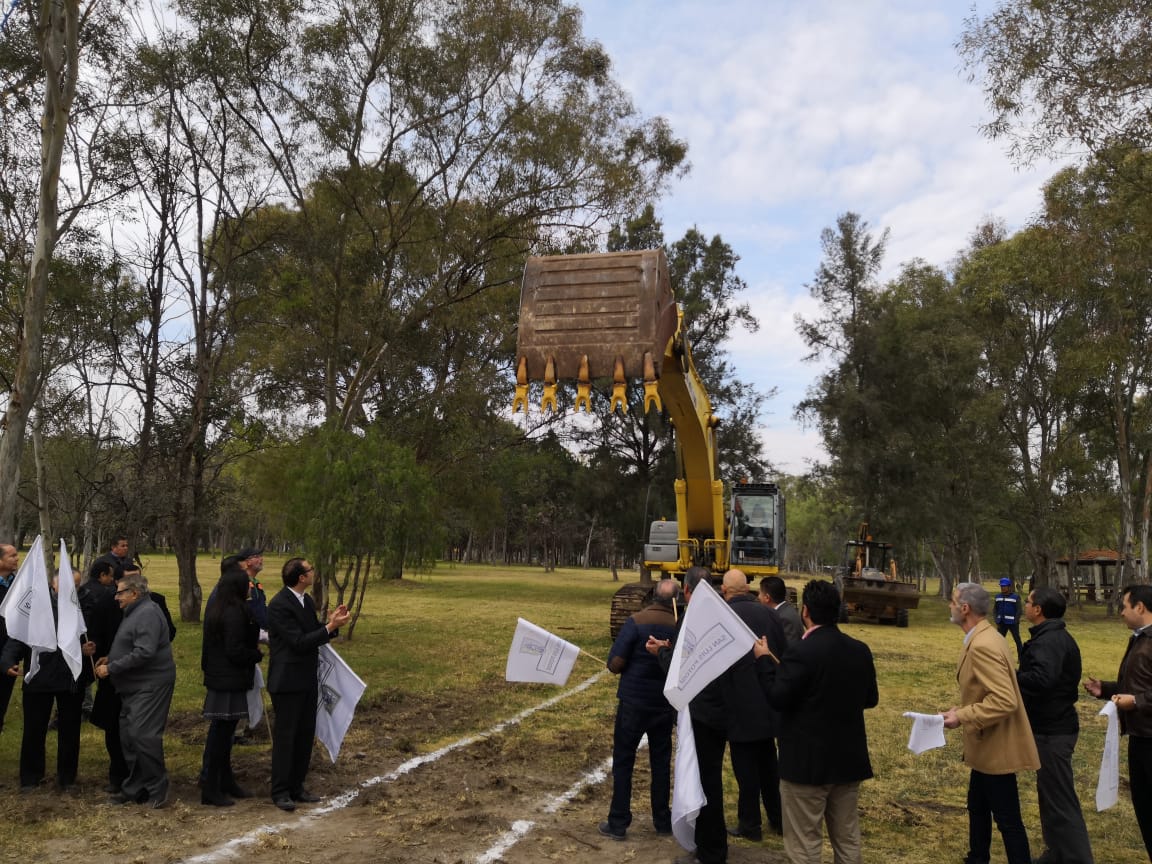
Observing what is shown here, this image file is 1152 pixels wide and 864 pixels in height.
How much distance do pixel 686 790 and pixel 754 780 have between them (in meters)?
1.04

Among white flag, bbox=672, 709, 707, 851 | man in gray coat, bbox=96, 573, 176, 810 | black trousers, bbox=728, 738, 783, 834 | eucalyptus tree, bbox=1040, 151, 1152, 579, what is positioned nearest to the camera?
white flag, bbox=672, 709, 707, 851

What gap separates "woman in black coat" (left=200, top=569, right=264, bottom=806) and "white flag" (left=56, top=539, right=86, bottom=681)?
87 centimetres

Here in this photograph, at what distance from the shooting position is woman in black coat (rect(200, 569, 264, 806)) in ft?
20.2

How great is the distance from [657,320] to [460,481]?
1845 centimetres

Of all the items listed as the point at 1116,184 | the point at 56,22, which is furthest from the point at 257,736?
the point at 1116,184

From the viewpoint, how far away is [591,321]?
862cm

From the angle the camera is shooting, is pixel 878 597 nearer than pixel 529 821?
No

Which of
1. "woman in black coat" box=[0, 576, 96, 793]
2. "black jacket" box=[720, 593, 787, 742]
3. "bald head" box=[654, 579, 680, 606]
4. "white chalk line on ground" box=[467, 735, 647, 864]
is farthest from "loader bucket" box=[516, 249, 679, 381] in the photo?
"woman in black coat" box=[0, 576, 96, 793]

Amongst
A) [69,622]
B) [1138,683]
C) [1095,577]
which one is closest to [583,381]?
[69,622]

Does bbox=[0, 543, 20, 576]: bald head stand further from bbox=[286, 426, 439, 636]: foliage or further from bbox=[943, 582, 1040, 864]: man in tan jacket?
bbox=[943, 582, 1040, 864]: man in tan jacket

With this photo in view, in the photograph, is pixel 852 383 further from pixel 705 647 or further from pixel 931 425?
pixel 705 647

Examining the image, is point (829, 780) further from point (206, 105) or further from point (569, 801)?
point (206, 105)

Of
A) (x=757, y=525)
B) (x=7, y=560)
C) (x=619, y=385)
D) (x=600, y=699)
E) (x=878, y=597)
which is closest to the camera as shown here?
(x=7, y=560)

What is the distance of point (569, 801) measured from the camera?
648 centimetres
